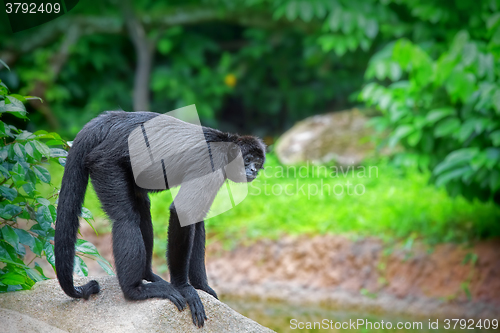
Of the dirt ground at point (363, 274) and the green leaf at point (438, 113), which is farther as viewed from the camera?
the dirt ground at point (363, 274)

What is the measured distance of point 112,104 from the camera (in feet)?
35.1

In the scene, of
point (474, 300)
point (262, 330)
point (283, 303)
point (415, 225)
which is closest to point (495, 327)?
point (474, 300)

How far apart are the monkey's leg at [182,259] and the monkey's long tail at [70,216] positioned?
1.66 ft

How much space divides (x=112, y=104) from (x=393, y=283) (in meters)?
7.41

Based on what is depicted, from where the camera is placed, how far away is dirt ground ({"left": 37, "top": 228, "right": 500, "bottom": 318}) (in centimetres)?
536

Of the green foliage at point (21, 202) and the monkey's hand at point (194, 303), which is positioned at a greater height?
the green foliage at point (21, 202)

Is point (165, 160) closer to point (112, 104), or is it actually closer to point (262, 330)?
point (262, 330)

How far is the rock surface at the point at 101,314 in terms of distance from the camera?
2639 mm

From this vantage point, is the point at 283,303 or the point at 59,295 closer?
the point at 59,295

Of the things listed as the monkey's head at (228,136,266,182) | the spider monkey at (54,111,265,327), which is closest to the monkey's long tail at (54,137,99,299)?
the spider monkey at (54,111,265,327)

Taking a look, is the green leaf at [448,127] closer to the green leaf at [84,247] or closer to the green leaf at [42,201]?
the green leaf at [84,247]

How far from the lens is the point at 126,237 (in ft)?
8.95

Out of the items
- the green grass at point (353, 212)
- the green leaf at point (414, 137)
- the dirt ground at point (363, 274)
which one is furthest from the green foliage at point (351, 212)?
the green leaf at point (414, 137)

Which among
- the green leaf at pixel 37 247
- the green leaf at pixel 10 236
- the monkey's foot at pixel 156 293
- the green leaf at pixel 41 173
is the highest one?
the green leaf at pixel 41 173
